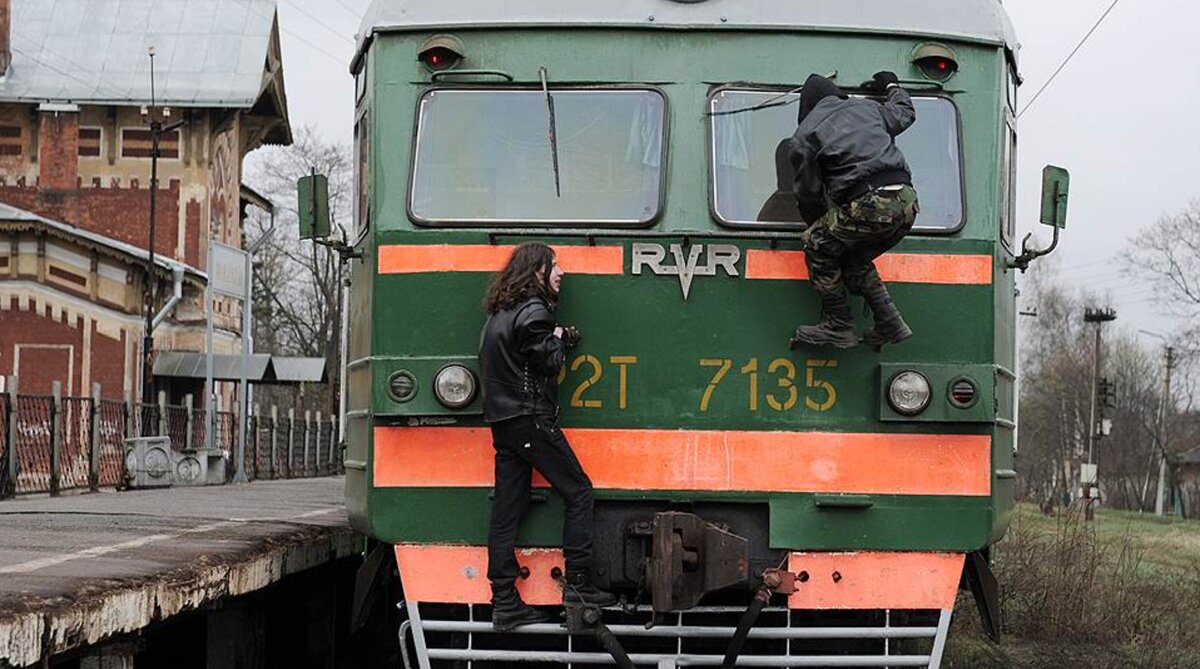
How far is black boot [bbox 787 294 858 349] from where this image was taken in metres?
6.89

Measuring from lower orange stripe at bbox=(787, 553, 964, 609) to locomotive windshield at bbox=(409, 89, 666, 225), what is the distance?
1.56 meters

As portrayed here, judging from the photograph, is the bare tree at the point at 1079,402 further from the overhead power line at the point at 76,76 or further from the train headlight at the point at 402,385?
the train headlight at the point at 402,385

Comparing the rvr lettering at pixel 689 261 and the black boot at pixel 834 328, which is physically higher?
the rvr lettering at pixel 689 261

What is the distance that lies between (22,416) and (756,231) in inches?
529

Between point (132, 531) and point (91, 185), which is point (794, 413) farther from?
point (91, 185)

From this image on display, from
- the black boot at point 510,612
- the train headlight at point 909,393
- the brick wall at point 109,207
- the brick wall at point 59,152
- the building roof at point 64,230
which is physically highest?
the brick wall at point 59,152

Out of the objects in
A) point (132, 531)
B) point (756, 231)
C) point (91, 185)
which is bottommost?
point (132, 531)

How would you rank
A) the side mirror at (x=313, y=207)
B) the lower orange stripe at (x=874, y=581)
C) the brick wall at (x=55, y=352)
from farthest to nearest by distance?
the brick wall at (x=55, y=352), the side mirror at (x=313, y=207), the lower orange stripe at (x=874, y=581)

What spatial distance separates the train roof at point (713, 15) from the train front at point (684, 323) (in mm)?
13

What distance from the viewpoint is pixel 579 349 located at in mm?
7051

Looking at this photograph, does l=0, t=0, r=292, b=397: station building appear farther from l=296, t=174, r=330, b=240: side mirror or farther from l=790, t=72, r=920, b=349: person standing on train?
l=790, t=72, r=920, b=349: person standing on train

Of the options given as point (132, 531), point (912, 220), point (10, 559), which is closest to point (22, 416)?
point (132, 531)

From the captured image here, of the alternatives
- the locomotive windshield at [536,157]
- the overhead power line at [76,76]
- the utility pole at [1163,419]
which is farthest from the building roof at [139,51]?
the utility pole at [1163,419]

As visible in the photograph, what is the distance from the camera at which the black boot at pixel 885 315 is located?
6844 mm
